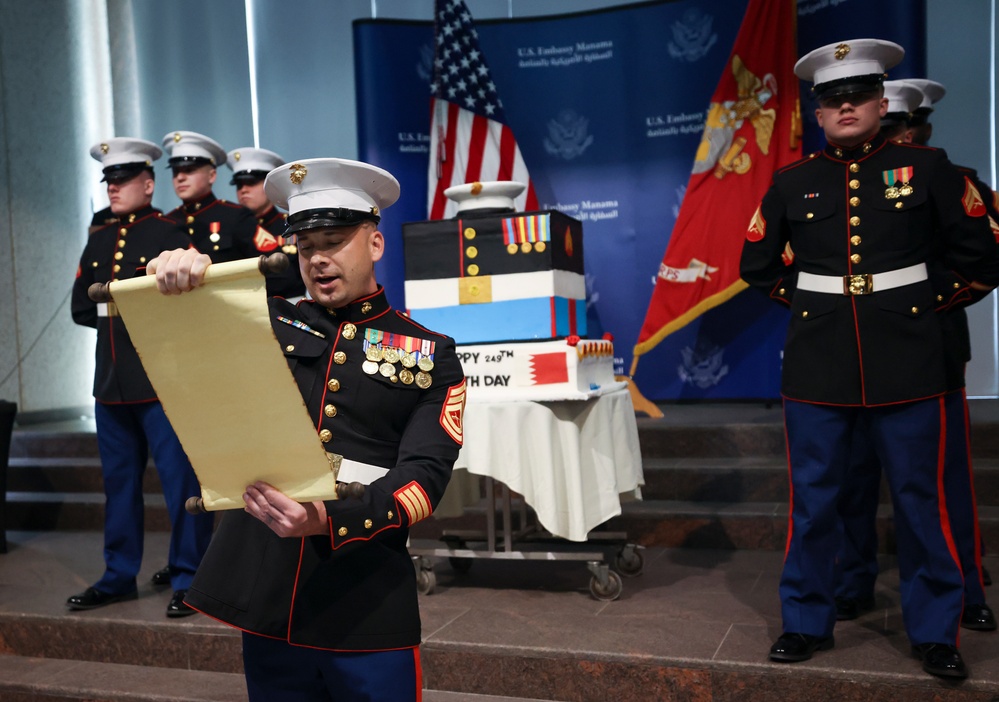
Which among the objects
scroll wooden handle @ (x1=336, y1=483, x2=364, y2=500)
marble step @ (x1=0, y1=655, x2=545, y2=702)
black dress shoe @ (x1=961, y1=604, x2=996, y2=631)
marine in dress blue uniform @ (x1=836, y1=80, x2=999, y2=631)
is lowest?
marble step @ (x1=0, y1=655, x2=545, y2=702)

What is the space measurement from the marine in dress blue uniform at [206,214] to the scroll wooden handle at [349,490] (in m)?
2.73

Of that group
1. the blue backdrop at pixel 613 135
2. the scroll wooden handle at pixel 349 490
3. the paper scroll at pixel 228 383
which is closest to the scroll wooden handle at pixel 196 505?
the paper scroll at pixel 228 383

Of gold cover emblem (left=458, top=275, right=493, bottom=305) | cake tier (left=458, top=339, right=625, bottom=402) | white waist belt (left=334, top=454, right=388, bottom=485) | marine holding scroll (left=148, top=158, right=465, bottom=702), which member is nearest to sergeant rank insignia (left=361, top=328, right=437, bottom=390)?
marine holding scroll (left=148, top=158, right=465, bottom=702)

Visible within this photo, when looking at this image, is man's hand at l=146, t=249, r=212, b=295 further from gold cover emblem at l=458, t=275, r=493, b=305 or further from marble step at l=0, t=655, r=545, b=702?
gold cover emblem at l=458, t=275, r=493, b=305

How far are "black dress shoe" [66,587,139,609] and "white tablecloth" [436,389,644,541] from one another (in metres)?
1.39

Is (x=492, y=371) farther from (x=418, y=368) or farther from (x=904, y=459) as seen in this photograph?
(x=418, y=368)

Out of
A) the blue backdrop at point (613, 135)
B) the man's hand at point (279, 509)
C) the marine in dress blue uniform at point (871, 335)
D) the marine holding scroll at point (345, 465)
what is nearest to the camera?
the man's hand at point (279, 509)

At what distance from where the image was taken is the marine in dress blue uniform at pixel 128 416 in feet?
12.1

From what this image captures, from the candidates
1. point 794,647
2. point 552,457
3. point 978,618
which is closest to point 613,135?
point 552,457

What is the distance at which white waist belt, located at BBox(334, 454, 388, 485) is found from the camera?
5.32ft

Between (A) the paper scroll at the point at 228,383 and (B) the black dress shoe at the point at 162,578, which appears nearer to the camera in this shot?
(A) the paper scroll at the point at 228,383

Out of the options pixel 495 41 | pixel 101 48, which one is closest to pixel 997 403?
pixel 495 41

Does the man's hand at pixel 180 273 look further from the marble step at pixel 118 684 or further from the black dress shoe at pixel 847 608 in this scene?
the black dress shoe at pixel 847 608

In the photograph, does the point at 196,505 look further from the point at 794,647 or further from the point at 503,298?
the point at 503,298
